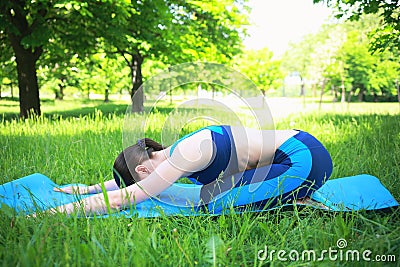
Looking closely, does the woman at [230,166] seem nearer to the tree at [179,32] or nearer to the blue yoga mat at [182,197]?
the blue yoga mat at [182,197]

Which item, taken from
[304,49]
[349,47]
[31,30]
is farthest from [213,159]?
[304,49]

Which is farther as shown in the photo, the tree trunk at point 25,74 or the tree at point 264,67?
the tree at point 264,67

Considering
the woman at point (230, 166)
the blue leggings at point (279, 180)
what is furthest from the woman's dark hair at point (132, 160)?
the blue leggings at point (279, 180)

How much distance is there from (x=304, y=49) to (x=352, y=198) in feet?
159

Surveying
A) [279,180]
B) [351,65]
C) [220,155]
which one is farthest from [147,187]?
[351,65]

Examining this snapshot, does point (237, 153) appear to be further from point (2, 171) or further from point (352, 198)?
point (2, 171)

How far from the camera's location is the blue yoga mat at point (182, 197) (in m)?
2.01

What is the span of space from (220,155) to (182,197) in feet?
1.82

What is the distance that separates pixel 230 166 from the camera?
2.16 m

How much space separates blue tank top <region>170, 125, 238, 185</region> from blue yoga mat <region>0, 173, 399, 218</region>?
22 cm

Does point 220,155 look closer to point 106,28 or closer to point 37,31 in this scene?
point 37,31

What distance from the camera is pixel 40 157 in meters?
3.36

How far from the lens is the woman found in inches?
75.5

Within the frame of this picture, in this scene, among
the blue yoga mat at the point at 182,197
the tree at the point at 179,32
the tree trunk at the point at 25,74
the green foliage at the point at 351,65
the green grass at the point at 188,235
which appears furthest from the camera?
the green foliage at the point at 351,65
